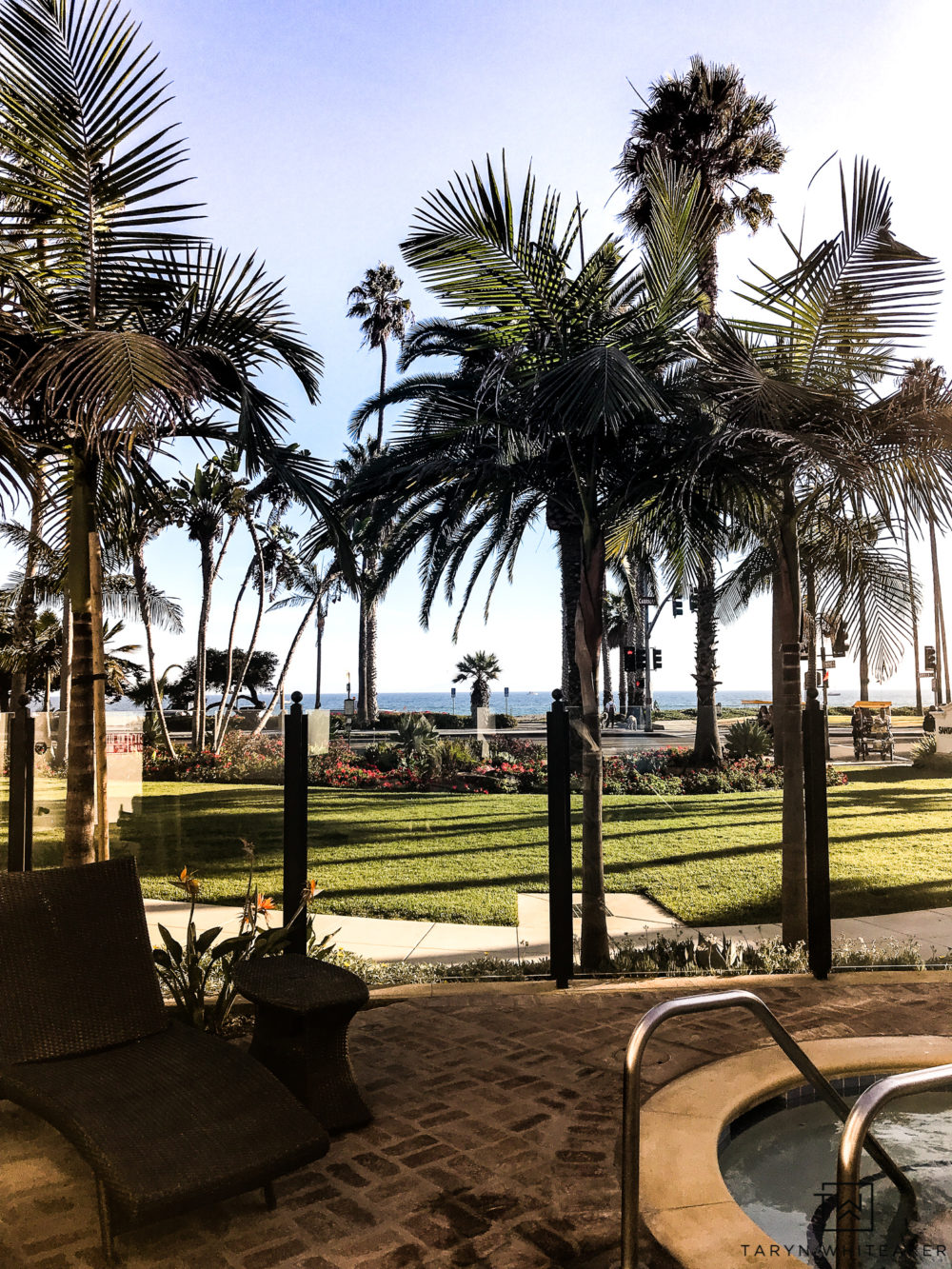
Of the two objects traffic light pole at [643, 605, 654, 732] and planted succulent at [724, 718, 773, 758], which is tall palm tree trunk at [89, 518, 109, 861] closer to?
planted succulent at [724, 718, 773, 758]

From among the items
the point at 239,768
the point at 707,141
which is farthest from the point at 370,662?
the point at 239,768

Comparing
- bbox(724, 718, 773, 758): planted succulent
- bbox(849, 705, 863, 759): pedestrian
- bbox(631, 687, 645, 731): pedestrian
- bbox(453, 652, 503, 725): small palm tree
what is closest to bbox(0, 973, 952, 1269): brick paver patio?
bbox(724, 718, 773, 758): planted succulent

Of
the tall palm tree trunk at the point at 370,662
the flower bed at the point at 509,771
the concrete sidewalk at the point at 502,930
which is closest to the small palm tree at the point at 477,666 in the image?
the tall palm tree trunk at the point at 370,662

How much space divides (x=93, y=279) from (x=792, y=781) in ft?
18.3

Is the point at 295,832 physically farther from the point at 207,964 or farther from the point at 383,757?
the point at 383,757

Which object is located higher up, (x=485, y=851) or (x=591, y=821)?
(x=591, y=821)

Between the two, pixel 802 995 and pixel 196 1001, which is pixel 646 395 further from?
pixel 196 1001

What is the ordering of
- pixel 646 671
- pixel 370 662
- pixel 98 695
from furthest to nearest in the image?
1. pixel 646 671
2. pixel 370 662
3. pixel 98 695

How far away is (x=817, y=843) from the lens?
592 centimetres

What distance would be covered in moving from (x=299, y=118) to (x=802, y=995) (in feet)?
28.6

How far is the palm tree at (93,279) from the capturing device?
4.70m

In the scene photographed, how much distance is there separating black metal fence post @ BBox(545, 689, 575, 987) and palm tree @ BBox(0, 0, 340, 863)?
2029 millimetres

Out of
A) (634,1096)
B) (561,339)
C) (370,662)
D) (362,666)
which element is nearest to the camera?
(634,1096)

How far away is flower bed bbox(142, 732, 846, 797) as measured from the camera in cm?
1417
